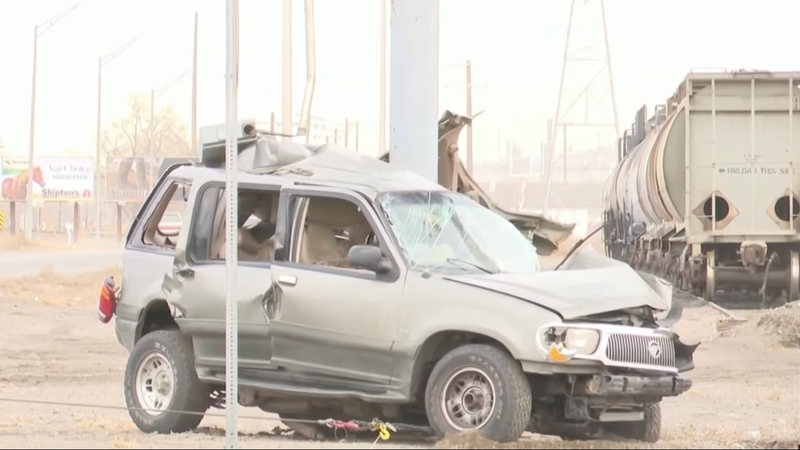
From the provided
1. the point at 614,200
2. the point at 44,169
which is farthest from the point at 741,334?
the point at 44,169

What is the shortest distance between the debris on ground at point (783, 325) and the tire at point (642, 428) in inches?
398

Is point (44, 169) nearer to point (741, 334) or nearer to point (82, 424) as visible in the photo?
point (741, 334)

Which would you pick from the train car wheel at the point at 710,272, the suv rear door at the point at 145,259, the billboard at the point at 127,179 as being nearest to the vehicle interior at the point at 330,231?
Result: the suv rear door at the point at 145,259

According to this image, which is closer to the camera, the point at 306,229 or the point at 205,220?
the point at 306,229

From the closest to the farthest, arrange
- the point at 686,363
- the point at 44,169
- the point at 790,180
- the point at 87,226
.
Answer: the point at 686,363 → the point at 790,180 → the point at 44,169 → the point at 87,226

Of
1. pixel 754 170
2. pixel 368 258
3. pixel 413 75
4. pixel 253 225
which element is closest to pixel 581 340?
pixel 368 258

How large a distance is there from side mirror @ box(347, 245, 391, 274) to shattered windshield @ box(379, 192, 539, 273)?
0.66 feet

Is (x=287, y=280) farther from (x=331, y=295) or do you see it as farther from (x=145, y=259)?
(x=145, y=259)

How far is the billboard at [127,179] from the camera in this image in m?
83.2

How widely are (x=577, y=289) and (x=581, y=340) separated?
0.47 m

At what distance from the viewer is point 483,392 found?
301 inches

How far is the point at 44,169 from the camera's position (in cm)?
8869

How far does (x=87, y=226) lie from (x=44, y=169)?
31.0 m

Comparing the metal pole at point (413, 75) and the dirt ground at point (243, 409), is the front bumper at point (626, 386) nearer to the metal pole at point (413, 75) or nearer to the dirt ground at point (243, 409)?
the dirt ground at point (243, 409)
